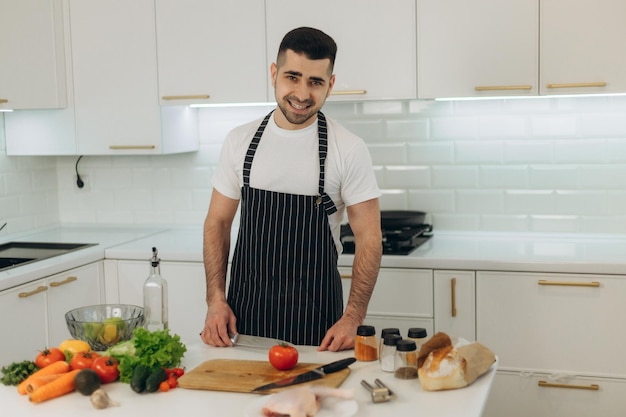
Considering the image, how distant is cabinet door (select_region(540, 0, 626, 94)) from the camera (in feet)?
11.8

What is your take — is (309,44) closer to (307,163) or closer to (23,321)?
(307,163)

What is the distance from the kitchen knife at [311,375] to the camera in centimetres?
207

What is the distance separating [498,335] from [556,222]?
31.2 inches

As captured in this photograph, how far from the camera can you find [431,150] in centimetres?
422

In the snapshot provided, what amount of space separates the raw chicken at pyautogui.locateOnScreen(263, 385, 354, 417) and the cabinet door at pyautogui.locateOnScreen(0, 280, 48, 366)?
71.2 inches

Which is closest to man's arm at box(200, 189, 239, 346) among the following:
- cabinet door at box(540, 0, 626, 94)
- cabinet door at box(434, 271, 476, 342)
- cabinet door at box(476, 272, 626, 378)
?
cabinet door at box(434, 271, 476, 342)

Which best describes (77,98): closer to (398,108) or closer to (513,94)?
(398,108)

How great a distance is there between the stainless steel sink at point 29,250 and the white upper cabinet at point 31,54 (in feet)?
2.19

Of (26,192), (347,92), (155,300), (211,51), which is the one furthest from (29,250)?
(155,300)

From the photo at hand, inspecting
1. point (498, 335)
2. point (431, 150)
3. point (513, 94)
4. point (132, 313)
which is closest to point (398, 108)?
point (431, 150)

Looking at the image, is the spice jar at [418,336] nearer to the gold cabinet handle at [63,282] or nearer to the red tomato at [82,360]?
the red tomato at [82,360]

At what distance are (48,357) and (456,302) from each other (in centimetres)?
191

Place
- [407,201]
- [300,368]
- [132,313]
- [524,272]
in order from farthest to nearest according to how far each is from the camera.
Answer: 1. [407,201]
2. [524,272]
3. [132,313]
4. [300,368]

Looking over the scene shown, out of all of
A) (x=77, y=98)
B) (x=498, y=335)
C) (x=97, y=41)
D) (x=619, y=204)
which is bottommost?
(x=498, y=335)
